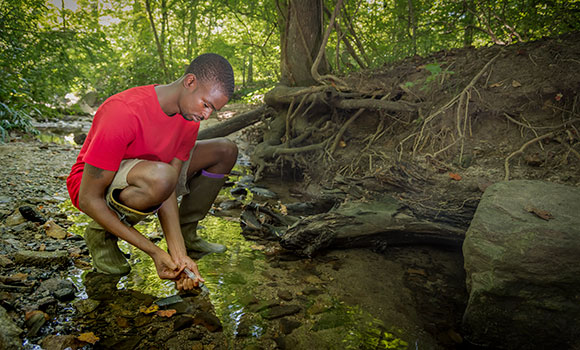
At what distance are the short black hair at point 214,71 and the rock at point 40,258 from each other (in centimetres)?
146

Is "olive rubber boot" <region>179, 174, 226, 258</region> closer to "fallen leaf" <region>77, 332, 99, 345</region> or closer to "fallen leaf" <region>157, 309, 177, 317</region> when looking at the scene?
"fallen leaf" <region>157, 309, 177, 317</region>

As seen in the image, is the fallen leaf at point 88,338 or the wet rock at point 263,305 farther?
the wet rock at point 263,305

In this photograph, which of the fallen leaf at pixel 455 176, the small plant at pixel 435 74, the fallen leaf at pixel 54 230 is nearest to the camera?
the fallen leaf at pixel 54 230

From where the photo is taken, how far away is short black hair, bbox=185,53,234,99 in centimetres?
176

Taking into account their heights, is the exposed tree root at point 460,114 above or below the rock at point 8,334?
above

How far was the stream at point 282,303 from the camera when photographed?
60.9 inches

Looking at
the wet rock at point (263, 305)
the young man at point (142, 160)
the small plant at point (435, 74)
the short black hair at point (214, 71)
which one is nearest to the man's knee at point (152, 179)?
the young man at point (142, 160)

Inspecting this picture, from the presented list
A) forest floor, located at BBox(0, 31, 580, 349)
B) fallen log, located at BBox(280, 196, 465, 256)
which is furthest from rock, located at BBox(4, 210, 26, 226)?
fallen log, located at BBox(280, 196, 465, 256)

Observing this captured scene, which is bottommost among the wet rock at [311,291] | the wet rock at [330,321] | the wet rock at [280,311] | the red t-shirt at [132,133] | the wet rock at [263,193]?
the wet rock at [263,193]

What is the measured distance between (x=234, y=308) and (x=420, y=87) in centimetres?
372

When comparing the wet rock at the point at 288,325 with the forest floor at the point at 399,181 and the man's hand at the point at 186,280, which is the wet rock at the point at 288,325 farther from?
the man's hand at the point at 186,280

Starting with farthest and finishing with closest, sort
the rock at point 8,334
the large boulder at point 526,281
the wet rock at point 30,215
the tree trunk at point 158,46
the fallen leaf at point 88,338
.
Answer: the tree trunk at point 158,46 → the wet rock at point 30,215 → the large boulder at point 526,281 → the fallen leaf at point 88,338 → the rock at point 8,334

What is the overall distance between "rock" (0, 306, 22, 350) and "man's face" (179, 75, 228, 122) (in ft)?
4.03

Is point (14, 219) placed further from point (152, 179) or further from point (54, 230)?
point (152, 179)
